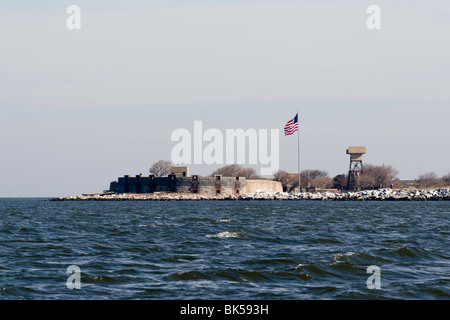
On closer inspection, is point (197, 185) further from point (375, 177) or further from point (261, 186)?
point (375, 177)

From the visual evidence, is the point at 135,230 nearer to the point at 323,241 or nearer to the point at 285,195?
the point at 323,241

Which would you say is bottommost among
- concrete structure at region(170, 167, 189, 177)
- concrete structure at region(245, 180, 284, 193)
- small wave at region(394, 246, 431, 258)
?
small wave at region(394, 246, 431, 258)

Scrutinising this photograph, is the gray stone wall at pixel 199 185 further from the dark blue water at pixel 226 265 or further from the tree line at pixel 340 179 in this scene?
the dark blue water at pixel 226 265

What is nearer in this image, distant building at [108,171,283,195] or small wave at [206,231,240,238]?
small wave at [206,231,240,238]

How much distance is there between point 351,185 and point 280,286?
126 m

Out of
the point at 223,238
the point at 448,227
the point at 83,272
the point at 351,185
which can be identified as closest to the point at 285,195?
the point at 351,185

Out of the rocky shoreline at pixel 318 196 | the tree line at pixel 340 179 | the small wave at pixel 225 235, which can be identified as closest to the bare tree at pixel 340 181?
the tree line at pixel 340 179

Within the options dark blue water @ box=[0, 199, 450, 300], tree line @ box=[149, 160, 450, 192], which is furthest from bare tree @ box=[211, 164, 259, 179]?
dark blue water @ box=[0, 199, 450, 300]

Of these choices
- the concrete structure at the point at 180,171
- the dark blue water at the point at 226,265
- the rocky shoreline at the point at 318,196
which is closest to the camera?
the dark blue water at the point at 226,265

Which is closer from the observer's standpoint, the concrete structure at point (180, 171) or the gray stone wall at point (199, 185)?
the gray stone wall at point (199, 185)

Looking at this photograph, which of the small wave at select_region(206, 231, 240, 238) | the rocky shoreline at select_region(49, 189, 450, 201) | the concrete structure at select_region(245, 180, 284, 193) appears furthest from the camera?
the concrete structure at select_region(245, 180, 284, 193)

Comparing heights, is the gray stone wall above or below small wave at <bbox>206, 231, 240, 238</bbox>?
above

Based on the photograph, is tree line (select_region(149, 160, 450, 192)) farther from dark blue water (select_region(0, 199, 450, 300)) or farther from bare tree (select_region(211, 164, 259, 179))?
dark blue water (select_region(0, 199, 450, 300))

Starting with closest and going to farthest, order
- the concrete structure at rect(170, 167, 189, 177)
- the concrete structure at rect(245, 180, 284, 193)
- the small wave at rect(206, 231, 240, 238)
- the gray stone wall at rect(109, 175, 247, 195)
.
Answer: the small wave at rect(206, 231, 240, 238) < the gray stone wall at rect(109, 175, 247, 195) < the concrete structure at rect(245, 180, 284, 193) < the concrete structure at rect(170, 167, 189, 177)
